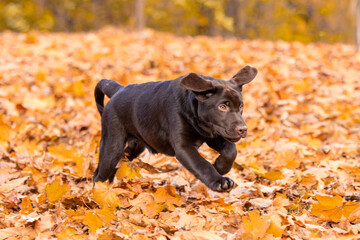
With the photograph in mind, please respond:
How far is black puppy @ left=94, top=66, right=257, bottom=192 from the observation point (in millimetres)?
3113

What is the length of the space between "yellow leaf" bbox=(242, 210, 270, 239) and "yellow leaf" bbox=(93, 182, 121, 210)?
1.08 metres

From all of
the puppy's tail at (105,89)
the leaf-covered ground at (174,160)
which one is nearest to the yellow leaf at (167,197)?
the leaf-covered ground at (174,160)

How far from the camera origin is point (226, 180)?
298 cm

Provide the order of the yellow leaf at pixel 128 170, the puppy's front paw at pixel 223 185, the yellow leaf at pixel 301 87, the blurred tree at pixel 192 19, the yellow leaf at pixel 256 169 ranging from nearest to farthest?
the puppy's front paw at pixel 223 185 → the yellow leaf at pixel 128 170 → the yellow leaf at pixel 256 169 → the yellow leaf at pixel 301 87 → the blurred tree at pixel 192 19

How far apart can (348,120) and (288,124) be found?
89 centimetres

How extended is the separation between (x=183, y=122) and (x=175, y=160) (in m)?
1.58

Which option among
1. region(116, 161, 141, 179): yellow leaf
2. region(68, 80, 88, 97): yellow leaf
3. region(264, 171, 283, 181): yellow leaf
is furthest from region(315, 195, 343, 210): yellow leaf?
region(68, 80, 88, 97): yellow leaf

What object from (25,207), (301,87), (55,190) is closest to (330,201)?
(55,190)

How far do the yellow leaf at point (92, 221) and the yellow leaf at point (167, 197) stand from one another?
52cm

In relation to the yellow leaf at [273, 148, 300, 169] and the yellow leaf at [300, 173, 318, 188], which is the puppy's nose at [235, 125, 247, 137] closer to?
the yellow leaf at [300, 173, 318, 188]

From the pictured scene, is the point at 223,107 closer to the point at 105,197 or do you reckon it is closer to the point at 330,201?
the point at 330,201

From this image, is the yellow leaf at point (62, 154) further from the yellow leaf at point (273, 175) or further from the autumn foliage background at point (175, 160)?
the yellow leaf at point (273, 175)

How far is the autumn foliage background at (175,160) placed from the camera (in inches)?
121

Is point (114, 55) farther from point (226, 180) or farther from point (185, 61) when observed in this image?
point (226, 180)
